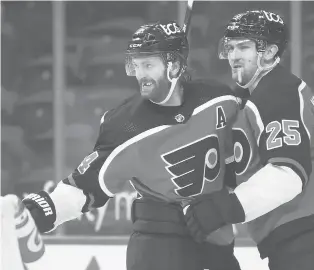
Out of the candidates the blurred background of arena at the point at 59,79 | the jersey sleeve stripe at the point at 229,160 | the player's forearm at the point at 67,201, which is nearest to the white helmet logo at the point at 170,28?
the jersey sleeve stripe at the point at 229,160

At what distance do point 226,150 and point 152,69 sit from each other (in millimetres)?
277

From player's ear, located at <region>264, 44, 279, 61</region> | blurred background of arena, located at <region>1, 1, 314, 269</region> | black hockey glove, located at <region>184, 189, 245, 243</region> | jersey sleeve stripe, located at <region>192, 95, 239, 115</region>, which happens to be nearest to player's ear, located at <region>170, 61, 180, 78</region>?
jersey sleeve stripe, located at <region>192, 95, 239, 115</region>

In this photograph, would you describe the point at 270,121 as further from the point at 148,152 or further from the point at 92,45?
the point at 92,45

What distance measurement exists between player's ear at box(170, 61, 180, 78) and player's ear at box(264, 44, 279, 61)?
0.23 m

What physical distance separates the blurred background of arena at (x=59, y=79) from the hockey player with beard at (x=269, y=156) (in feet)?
8.84

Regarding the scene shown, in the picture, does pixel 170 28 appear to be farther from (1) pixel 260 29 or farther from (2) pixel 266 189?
(2) pixel 266 189

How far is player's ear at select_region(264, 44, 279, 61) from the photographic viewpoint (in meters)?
2.34

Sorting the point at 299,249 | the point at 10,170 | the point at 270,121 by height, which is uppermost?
the point at 270,121

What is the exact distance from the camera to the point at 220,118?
7.48 feet

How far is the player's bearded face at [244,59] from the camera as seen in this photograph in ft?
7.64

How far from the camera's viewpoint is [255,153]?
2285mm

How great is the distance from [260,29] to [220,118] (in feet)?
0.83

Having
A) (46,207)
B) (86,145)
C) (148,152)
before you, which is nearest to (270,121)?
(148,152)

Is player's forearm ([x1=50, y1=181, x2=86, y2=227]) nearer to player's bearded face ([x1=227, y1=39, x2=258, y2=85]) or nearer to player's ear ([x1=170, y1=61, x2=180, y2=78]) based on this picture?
player's ear ([x1=170, y1=61, x2=180, y2=78])
